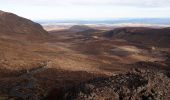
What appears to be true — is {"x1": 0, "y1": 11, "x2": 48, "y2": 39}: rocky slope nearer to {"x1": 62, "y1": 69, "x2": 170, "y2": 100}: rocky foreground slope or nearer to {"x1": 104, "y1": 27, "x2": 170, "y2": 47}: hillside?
{"x1": 104, "y1": 27, "x2": 170, "y2": 47}: hillside

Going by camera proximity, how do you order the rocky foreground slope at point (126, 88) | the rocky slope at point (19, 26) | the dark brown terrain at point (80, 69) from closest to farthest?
1. the rocky foreground slope at point (126, 88)
2. the dark brown terrain at point (80, 69)
3. the rocky slope at point (19, 26)

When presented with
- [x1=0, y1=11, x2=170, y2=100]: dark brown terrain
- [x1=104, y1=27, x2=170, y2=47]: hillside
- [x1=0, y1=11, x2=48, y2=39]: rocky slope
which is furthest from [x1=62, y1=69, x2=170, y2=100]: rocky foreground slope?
[x1=0, y1=11, x2=48, y2=39]: rocky slope

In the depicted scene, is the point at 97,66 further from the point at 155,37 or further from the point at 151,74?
the point at 155,37

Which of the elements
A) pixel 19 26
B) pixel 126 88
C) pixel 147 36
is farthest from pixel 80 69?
pixel 19 26

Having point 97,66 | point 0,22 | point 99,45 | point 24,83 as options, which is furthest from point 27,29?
point 24,83

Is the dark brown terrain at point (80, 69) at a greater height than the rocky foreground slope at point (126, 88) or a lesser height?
lesser

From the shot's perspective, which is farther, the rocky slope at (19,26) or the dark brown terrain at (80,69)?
the rocky slope at (19,26)

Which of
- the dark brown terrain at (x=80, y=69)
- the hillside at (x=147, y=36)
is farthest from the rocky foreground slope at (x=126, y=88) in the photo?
the hillside at (x=147, y=36)

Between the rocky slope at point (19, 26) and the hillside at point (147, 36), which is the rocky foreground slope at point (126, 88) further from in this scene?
the rocky slope at point (19, 26)
